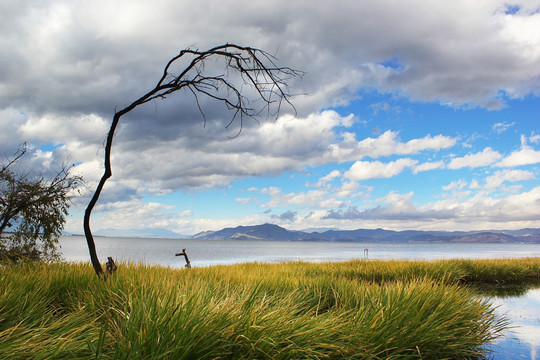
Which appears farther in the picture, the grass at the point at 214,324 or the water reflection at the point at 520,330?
the water reflection at the point at 520,330

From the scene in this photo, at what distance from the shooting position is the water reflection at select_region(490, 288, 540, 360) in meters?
7.39

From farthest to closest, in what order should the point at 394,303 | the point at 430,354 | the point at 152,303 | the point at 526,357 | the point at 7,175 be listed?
the point at 7,175
the point at 526,357
the point at 394,303
the point at 430,354
the point at 152,303

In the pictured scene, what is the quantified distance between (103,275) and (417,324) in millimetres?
6145

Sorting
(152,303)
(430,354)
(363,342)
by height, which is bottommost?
(430,354)

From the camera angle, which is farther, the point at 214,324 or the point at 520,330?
the point at 520,330

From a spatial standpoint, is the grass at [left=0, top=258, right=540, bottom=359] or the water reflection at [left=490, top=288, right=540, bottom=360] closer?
the grass at [left=0, top=258, right=540, bottom=359]

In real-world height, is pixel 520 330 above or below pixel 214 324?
below

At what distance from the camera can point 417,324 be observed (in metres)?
5.87

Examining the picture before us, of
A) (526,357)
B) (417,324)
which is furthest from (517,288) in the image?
(417,324)

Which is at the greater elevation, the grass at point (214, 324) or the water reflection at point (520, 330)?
the grass at point (214, 324)

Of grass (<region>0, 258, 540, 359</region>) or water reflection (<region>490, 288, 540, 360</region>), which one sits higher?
grass (<region>0, 258, 540, 359</region>)

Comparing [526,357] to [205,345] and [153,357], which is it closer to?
[205,345]

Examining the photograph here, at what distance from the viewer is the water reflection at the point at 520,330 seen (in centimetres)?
739

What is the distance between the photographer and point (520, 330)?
9336mm
